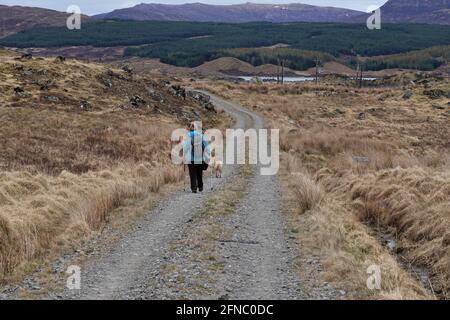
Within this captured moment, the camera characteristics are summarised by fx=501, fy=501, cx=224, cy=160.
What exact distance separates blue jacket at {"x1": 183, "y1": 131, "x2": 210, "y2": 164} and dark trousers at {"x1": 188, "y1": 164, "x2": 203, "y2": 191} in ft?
1.08

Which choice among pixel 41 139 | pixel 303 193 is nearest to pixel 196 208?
pixel 303 193

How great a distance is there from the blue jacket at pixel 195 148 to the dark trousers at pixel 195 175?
329 millimetres

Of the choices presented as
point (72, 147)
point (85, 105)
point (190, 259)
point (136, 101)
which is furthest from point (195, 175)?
point (136, 101)

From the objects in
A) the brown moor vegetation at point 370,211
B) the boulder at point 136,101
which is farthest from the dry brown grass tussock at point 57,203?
the boulder at point 136,101

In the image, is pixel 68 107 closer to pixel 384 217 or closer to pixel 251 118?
pixel 251 118

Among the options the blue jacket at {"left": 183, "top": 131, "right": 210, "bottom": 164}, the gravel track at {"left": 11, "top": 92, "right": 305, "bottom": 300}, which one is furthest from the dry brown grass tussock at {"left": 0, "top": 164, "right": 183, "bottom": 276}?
the blue jacket at {"left": 183, "top": 131, "right": 210, "bottom": 164}

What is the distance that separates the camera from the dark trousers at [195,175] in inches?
595

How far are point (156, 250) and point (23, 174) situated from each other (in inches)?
337

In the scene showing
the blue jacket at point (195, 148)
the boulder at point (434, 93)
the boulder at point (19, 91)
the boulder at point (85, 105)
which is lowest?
the boulder at point (434, 93)

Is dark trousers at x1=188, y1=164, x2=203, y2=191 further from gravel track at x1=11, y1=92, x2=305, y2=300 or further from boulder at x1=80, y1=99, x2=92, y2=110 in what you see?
boulder at x1=80, y1=99, x2=92, y2=110

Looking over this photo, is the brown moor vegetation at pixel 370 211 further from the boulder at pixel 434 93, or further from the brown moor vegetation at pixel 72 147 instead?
the boulder at pixel 434 93

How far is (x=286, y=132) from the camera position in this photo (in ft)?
118

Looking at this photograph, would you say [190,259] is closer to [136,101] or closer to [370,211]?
[370,211]

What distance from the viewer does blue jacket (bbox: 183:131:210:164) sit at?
14644mm
